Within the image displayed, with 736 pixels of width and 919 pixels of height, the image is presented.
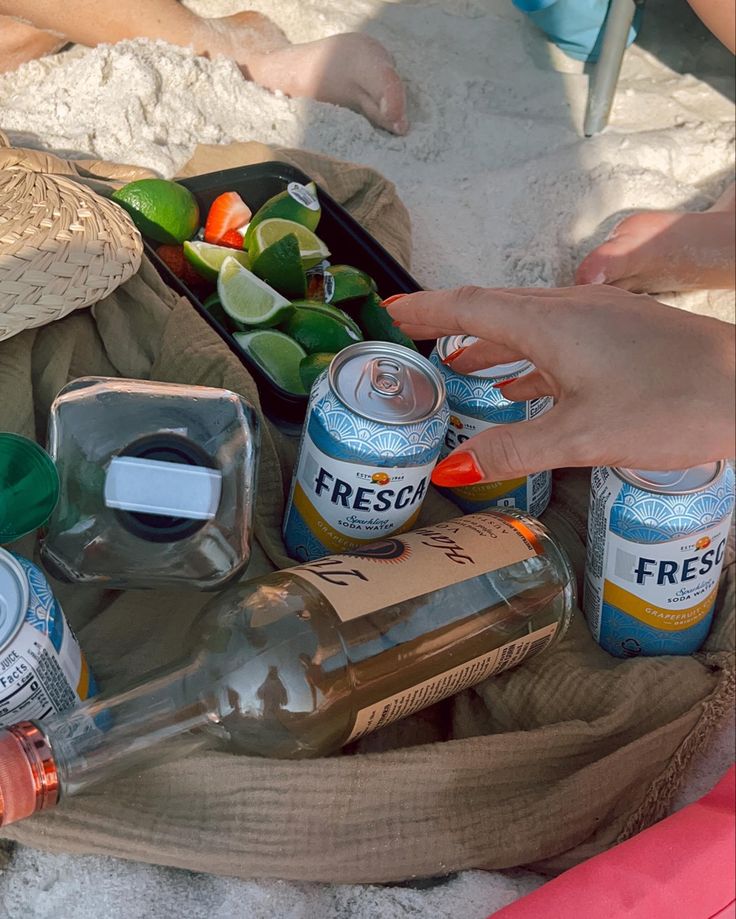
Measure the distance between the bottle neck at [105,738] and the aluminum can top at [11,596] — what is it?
0.08 m

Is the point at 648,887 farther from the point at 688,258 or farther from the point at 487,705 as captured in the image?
the point at 688,258

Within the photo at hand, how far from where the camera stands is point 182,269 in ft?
4.52

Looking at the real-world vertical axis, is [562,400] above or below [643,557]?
above

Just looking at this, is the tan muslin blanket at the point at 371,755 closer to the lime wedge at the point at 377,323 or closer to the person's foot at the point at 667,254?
the lime wedge at the point at 377,323

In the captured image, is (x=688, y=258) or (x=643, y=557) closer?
(x=643, y=557)

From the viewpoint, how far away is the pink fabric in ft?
2.42

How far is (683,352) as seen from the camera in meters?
0.85

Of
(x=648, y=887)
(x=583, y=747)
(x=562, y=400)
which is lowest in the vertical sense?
(x=583, y=747)

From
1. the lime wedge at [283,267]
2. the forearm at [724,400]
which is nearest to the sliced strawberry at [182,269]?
the lime wedge at [283,267]

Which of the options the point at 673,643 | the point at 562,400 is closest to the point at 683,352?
the point at 562,400

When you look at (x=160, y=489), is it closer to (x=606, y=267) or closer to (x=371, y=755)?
(x=371, y=755)

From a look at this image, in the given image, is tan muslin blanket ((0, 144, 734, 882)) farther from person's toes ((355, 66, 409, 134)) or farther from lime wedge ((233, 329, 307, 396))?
person's toes ((355, 66, 409, 134))

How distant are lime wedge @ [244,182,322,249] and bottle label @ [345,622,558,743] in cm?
69

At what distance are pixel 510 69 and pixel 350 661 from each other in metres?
1.55
